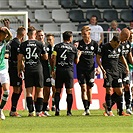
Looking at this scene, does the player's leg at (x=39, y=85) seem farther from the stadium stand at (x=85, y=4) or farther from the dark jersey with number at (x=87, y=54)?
the stadium stand at (x=85, y=4)

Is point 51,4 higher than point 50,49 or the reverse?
higher

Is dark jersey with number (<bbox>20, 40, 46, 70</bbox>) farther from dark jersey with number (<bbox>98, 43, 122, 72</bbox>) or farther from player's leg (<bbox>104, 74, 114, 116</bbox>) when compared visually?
player's leg (<bbox>104, 74, 114, 116</bbox>)

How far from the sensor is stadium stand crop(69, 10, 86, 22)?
2714 cm

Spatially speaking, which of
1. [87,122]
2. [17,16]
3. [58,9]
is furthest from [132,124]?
[58,9]

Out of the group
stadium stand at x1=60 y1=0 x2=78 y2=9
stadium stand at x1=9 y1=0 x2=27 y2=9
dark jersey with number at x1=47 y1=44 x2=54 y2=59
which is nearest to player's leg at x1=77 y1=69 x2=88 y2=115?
dark jersey with number at x1=47 y1=44 x2=54 y2=59

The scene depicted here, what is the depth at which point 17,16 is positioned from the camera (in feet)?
69.1

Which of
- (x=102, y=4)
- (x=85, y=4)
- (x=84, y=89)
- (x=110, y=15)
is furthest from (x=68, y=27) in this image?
(x=84, y=89)

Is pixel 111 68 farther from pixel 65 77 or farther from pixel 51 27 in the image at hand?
pixel 51 27

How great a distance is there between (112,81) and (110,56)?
2.03 ft

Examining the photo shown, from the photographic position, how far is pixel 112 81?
16609mm

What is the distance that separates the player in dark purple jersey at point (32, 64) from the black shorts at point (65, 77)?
763 millimetres

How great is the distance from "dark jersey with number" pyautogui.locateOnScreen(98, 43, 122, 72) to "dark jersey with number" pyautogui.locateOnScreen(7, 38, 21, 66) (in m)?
2.08

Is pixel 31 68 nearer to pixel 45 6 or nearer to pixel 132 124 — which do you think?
pixel 132 124

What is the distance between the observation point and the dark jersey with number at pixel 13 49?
16.9 metres
